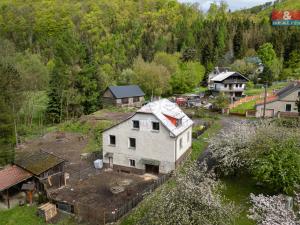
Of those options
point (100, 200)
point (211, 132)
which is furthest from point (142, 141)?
point (211, 132)

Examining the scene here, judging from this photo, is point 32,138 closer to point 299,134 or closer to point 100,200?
point 100,200

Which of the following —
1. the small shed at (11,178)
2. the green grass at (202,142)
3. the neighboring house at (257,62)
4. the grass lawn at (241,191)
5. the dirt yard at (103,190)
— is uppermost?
the neighboring house at (257,62)

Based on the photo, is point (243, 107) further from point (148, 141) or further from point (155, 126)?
point (148, 141)

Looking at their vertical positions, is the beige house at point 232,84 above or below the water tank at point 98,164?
above

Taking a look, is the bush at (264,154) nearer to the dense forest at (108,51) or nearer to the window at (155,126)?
the window at (155,126)

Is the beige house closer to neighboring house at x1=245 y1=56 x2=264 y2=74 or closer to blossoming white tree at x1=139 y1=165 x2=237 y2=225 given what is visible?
neighboring house at x1=245 y1=56 x2=264 y2=74

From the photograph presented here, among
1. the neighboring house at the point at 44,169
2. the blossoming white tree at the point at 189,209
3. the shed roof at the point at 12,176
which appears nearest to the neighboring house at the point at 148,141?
the neighboring house at the point at 44,169

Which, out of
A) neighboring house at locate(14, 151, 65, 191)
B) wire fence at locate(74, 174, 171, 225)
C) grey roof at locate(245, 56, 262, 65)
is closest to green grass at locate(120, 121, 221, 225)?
wire fence at locate(74, 174, 171, 225)
